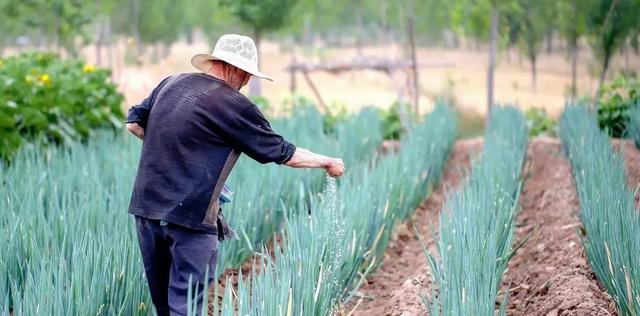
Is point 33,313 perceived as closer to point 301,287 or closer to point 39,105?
point 301,287

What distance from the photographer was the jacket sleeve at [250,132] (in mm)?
2426

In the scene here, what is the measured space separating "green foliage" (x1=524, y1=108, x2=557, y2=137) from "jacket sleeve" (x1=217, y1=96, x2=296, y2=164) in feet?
23.6

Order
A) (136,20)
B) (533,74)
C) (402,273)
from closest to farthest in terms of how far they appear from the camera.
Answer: (402,273), (533,74), (136,20)

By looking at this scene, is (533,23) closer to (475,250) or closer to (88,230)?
(475,250)

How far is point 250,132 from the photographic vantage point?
2.44 m

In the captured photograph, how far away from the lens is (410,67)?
32.4ft

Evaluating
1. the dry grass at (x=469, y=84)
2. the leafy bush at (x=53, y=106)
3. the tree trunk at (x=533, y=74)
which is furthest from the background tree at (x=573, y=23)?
the leafy bush at (x=53, y=106)

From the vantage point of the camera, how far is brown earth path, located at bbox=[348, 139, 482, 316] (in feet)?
10.1

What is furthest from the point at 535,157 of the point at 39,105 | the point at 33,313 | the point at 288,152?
the point at 33,313

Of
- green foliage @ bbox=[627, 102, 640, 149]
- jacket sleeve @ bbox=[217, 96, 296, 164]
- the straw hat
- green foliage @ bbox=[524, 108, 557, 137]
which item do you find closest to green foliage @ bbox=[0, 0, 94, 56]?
green foliage @ bbox=[524, 108, 557, 137]

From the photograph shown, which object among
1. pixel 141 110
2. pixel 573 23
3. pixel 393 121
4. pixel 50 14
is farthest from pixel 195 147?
pixel 50 14

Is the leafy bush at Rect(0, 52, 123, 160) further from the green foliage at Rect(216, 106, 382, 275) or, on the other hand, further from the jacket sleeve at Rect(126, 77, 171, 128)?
the jacket sleeve at Rect(126, 77, 171, 128)

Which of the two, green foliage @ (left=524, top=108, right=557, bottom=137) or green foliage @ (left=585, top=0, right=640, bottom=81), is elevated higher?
green foliage @ (left=585, top=0, right=640, bottom=81)

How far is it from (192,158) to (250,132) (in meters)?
0.19
